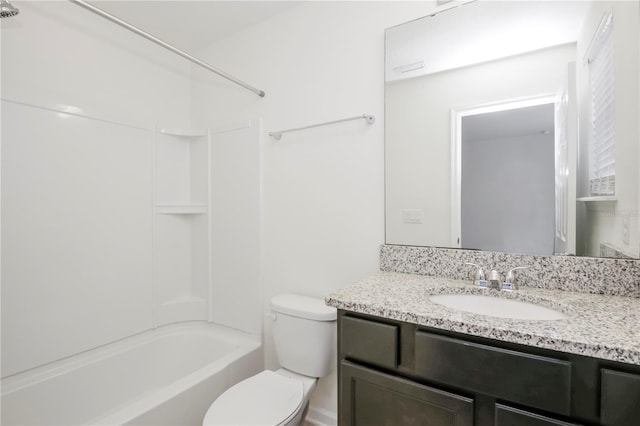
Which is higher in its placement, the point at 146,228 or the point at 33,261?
the point at 146,228

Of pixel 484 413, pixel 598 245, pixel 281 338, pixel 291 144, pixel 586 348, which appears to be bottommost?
pixel 281 338

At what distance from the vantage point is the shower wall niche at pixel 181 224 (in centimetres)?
221

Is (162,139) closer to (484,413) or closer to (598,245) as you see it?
(484,413)

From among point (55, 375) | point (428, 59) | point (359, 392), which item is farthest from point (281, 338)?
point (428, 59)

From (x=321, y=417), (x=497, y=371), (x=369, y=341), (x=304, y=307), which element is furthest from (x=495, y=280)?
(x=321, y=417)

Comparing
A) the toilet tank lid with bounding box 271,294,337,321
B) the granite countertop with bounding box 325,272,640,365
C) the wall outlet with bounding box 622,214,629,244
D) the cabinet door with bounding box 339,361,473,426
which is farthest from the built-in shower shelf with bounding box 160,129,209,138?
the wall outlet with bounding box 622,214,629,244

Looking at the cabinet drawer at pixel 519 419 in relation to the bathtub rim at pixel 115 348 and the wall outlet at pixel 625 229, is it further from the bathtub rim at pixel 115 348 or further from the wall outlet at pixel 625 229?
the bathtub rim at pixel 115 348

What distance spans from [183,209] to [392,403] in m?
1.92

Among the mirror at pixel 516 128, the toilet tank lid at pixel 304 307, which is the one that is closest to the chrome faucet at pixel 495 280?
the mirror at pixel 516 128

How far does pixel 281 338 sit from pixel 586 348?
1294 mm

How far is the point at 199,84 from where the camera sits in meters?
2.35

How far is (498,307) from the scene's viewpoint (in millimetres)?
1141

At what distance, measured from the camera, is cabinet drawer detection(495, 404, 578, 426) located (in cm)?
76

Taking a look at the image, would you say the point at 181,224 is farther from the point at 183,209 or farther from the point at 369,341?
the point at 369,341
